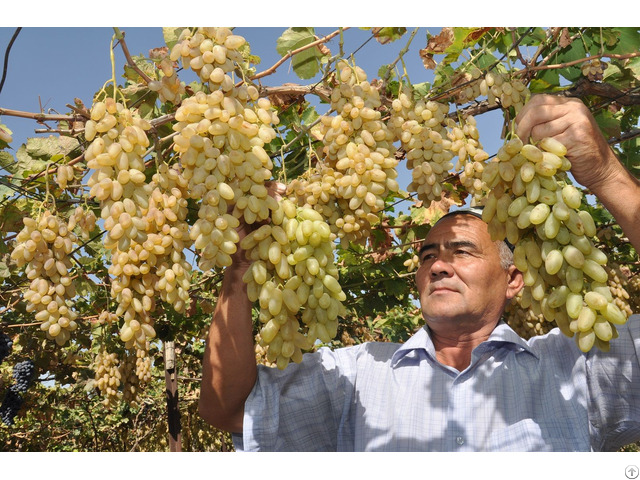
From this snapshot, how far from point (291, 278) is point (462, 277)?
115 cm

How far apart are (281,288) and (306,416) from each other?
855 mm

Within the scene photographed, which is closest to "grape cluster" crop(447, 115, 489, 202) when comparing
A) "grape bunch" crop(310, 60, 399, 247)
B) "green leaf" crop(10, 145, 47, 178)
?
"grape bunch" crop(310, 60, 399, 247)

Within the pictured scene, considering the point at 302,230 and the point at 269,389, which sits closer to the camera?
the point at 302,230

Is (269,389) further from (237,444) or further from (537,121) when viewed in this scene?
(537,121)

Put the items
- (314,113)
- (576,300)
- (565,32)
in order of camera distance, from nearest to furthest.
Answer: (576,300), (565,32), (314,113)

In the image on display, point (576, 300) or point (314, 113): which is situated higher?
point (314, 113)

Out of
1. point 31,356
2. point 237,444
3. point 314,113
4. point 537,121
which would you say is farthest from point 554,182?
point 31,356

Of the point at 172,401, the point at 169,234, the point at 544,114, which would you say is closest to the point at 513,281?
the point at 544,114

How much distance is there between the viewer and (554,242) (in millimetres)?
1526

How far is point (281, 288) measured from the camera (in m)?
1.71

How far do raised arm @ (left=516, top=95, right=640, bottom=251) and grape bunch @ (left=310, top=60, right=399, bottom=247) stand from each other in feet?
1.58

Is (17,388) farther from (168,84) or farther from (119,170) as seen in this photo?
(168,84)

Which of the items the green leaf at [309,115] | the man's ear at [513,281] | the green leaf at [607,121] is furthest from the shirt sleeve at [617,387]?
the green leaf at [309,115]
